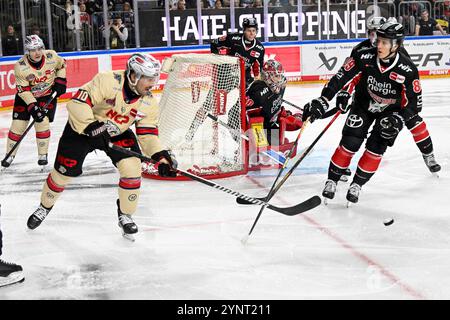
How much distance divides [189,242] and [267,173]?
5.52 feet

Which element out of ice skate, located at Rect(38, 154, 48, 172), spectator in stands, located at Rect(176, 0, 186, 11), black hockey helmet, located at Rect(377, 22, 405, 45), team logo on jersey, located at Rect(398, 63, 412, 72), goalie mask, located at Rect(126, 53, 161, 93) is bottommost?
ice skate, located at Rect(38, 154, 48, 172)

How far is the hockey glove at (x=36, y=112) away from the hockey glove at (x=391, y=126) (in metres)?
2.59

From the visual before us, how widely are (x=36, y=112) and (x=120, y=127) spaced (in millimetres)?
2023

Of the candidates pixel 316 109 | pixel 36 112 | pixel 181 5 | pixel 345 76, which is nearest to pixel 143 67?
pixel 316 109

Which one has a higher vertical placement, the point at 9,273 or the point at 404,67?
the point at 404,67

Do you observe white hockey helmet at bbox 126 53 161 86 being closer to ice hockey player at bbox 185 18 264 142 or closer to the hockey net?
the hockey net

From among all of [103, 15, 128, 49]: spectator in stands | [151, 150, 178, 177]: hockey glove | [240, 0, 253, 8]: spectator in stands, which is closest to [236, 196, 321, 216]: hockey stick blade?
[151, 150, 178, 177]: hockey glove

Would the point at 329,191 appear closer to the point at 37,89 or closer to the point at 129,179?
the point at 129,179

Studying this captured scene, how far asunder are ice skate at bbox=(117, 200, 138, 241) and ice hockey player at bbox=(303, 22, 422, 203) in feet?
3.92

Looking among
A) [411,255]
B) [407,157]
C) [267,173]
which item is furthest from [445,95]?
[411,255]

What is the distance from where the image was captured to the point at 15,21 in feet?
31.1

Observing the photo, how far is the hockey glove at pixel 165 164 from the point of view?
3.69m

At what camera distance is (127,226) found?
386 cm

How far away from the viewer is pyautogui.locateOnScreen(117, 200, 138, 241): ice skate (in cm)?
385
